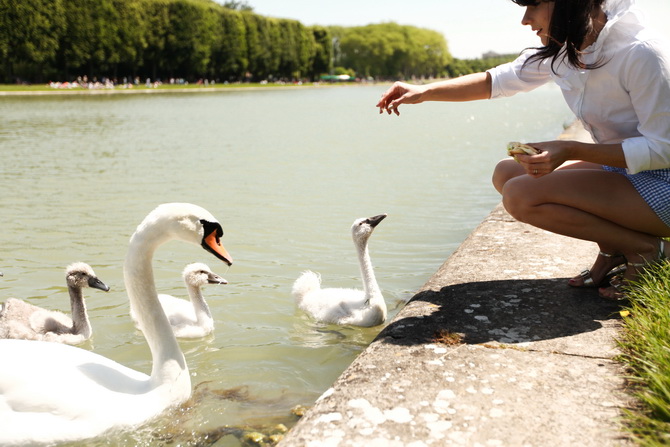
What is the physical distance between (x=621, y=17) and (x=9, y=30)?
161 feet

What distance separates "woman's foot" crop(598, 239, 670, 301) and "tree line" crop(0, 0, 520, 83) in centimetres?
4892

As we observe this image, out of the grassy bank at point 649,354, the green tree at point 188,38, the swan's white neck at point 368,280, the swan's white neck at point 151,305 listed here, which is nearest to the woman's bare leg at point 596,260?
the grassy bank at point 649,354

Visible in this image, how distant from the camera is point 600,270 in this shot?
3740 millimetres

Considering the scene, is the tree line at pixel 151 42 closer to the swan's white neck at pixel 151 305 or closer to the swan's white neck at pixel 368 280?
the swan's white neck at pixel 368 280

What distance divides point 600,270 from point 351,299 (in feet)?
7.59

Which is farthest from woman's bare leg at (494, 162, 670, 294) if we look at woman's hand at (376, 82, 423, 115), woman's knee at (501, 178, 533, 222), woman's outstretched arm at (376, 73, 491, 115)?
woman's hand at (376, 82, 423, 115)

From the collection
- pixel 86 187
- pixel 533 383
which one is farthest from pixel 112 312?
pixel 86 187

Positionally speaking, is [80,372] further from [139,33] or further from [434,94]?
[139,33]

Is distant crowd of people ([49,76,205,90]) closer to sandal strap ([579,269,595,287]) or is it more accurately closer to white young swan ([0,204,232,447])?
white young swan ([0,204,232,447])

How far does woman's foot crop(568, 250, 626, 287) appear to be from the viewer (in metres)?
3.72

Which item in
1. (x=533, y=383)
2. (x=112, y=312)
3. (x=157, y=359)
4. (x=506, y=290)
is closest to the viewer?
(x=533, y=383)

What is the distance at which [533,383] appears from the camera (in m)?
2.71

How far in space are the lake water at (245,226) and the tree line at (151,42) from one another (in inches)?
1196

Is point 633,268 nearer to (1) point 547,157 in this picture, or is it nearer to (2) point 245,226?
(1) point 547,157
